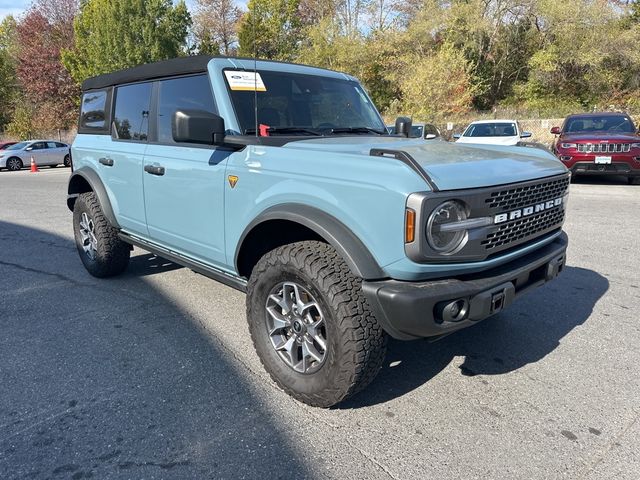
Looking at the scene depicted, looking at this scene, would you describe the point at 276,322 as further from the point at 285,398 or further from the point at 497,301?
the point at 497,301

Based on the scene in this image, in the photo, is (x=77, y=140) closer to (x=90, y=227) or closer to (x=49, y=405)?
(x=90, y=227)

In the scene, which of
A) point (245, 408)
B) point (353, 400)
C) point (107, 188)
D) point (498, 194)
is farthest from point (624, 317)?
point (107, 188)

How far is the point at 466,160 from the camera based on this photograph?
2.57 metres

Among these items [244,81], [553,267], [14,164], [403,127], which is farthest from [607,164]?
A: [14,164]

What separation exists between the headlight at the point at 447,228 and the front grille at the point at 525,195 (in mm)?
195

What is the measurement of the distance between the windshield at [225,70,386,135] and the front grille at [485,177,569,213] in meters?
1.42

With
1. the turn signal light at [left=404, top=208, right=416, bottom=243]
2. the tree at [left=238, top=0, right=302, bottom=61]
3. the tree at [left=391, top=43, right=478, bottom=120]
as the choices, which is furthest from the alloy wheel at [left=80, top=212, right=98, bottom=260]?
the tree at [left=238, top=0, right=302, bottom=61]

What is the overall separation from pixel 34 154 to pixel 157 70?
22.8 m

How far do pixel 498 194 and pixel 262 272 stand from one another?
1.36m

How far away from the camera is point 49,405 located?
275cm

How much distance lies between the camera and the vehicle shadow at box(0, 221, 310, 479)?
2.28m

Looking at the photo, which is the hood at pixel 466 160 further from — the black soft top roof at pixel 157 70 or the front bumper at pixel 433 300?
the black soft top roof at pixel 157 70

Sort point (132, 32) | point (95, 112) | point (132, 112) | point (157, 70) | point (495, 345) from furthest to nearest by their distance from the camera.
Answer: point (132, 32)
point (95, 112)
point (132, 112)
point (157, 70)
point (495, 345)

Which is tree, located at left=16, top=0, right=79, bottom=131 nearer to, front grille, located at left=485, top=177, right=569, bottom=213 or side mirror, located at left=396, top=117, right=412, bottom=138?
side mirror, located at left=396, top=117, right=412, bottom=138
